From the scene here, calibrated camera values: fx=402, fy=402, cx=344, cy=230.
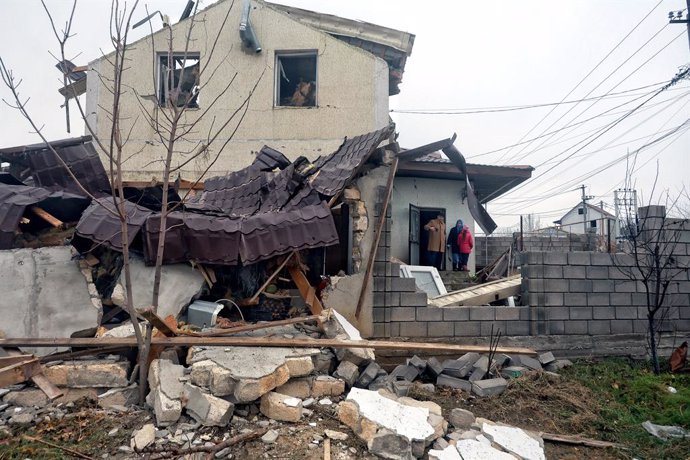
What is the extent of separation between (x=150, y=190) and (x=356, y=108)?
5.62 metres

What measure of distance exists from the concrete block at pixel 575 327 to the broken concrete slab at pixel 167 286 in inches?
202

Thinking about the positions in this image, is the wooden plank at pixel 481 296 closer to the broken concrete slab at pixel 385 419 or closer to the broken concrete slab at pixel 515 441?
the broken concrete slab at pixel 515 441

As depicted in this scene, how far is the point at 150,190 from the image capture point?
6109 millimetres

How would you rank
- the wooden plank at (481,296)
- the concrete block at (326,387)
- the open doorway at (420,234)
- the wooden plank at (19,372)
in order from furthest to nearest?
the open doorway at (420,234) → the wooden plank at (481,296) → the concrete block at (326,387) → the wooden plank at (19,372)

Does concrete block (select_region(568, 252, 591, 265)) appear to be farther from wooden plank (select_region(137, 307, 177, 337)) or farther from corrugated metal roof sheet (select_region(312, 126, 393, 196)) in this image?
wooden plank (select_region(137, 307, 177, 337))

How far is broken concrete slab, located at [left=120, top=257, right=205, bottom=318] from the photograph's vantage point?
4840mm

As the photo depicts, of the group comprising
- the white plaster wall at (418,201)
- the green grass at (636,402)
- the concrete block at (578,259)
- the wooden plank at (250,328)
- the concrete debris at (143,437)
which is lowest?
the green grass at (636,402)

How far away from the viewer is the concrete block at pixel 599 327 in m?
5.89

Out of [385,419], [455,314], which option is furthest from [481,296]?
[385,419]

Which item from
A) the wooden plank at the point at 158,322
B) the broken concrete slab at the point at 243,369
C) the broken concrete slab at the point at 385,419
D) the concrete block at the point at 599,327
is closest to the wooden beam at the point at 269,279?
the wooden plank at the point at 158,322

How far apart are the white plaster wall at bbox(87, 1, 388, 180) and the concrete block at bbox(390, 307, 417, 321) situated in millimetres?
5467

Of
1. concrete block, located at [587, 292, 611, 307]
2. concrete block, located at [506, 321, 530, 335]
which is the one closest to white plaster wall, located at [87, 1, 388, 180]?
concrete block, located at [506, 321, 530, 335]

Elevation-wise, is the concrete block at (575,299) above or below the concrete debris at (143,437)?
above

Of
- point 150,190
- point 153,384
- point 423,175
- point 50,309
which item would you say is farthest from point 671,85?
point 50,309
